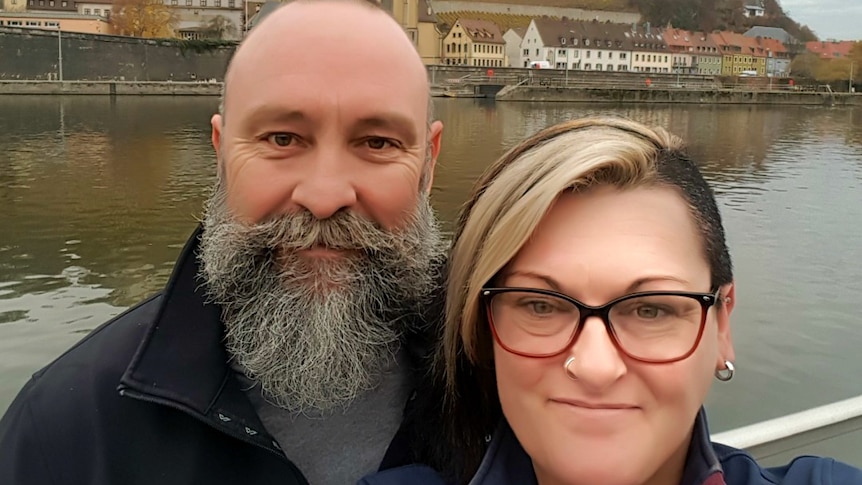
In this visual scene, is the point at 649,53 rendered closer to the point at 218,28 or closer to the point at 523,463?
the point at 218,28

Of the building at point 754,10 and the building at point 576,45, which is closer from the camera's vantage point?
the building at point 576,45

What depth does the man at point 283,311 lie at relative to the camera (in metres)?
1.25

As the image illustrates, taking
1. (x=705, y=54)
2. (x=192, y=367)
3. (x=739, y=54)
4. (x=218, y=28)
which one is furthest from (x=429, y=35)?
(x=192, y=367)

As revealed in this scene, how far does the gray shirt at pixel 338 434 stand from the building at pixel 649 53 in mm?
73528

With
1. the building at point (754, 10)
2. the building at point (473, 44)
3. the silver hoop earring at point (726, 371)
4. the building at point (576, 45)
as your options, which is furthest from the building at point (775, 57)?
the silver hoop earring at point (726, 371)

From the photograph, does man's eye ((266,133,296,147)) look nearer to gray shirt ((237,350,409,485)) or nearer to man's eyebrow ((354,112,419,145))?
man's eyebrow ((354,112,419,145))

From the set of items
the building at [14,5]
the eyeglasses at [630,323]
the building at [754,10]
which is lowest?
the eyeglasses at [630,323]

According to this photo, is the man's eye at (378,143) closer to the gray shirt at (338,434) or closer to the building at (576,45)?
the gray shirt at (338,434)

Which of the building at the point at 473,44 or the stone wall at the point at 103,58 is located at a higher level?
the building at the point at 473,44

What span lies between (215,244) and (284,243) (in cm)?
15

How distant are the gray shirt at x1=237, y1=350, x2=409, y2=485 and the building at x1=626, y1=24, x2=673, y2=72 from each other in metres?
73.5

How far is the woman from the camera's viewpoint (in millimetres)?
957

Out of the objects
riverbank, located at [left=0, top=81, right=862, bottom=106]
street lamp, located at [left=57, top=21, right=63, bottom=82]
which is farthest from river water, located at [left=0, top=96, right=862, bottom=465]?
street lamp, located at [left=57, top=21, right=63, bottom=82]

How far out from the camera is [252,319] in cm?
139
